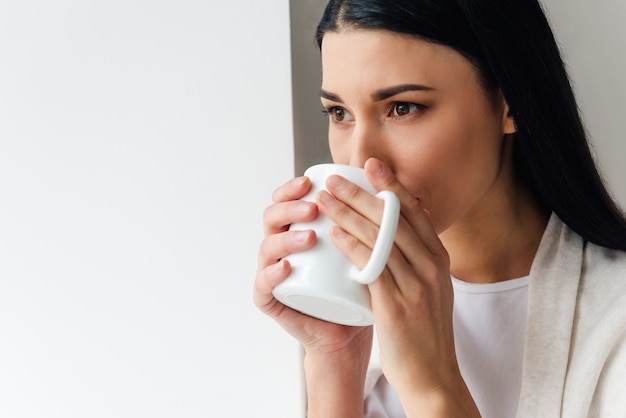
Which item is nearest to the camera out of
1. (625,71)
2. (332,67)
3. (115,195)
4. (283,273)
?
(283,273)

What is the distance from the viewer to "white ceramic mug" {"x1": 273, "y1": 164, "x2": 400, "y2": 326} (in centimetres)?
80

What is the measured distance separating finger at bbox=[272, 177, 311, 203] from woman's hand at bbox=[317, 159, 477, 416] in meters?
0.04

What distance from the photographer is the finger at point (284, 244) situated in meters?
0.82

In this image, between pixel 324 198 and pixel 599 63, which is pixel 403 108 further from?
pixel 599 63

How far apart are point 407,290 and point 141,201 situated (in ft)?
1.51

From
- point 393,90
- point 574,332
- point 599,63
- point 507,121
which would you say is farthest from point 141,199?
point 599,63

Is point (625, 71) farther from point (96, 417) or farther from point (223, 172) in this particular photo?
point (96, 417)

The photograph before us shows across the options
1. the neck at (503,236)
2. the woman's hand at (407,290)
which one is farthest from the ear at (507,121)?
the woman's hand at (407,290)

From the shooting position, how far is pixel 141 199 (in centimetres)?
117

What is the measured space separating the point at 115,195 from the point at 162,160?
0.27 ft

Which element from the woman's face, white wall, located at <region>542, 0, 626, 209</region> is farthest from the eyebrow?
white wall, located at <region>542, 0, 626, 209</region>

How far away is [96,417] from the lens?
1170 mm

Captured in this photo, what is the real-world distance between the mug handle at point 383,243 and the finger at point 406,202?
0.04 meters

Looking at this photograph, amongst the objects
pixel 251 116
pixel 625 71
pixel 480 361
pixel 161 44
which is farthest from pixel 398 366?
pixel 625 71
